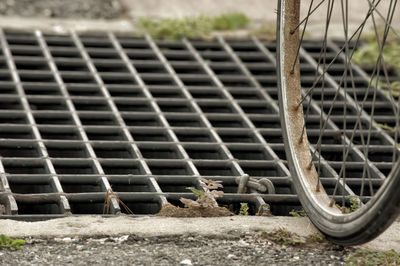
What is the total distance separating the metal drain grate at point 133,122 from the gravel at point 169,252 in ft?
0.85

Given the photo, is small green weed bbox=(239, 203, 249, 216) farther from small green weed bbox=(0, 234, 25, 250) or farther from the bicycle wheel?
small green weed bbox=(0, 234, 25, 250)

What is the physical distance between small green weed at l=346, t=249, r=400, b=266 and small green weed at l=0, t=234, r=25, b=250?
3.06 ft

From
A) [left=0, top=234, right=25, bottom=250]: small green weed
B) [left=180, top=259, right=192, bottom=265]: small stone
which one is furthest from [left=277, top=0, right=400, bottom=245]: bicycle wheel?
[left=0, top=234, right=25, bottom=250]: small green weed

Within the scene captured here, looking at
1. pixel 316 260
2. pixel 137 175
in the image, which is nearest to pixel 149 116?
pixel 137 175

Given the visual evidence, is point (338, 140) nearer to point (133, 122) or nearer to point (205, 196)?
point (133, 122)

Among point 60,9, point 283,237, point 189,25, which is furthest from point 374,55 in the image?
point 283,237

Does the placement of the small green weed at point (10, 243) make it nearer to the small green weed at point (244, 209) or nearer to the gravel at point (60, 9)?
the small green weed at point (244, 209)

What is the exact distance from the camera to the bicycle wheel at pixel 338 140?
7.38 feet

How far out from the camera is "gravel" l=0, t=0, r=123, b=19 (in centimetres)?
496

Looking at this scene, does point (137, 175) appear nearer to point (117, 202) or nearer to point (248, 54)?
point (117, 202)

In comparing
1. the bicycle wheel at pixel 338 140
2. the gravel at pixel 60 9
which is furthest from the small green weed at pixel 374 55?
the gravel at pixel 60 9

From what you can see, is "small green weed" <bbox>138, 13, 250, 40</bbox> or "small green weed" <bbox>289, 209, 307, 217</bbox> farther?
"small green weed" <bbox>138, 13, 250, 40</bbox>

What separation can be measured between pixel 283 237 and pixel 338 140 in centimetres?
117

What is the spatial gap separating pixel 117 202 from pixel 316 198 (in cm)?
68
